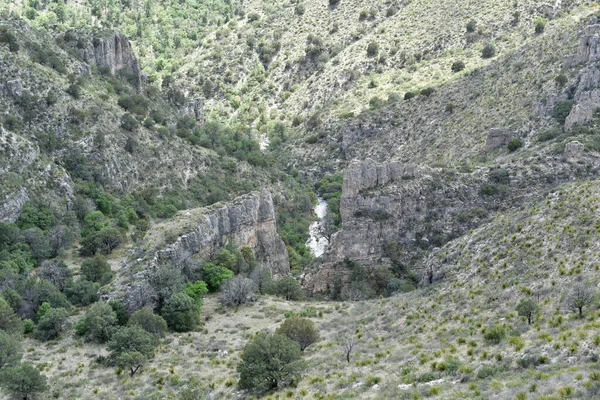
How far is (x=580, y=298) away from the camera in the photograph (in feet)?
92.4

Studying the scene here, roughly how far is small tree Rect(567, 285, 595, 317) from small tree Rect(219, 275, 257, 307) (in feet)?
84.1

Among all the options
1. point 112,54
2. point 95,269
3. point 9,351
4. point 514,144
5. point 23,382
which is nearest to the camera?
point 23,382

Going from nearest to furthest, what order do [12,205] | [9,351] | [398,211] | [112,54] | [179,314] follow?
1. [9,351]
2. [179,314]
3. [12,205]
4. [398,211]
5. [112,54]

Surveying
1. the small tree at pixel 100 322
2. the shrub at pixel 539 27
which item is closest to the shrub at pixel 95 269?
the small tree at pixel 100 322

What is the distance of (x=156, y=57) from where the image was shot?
161 m

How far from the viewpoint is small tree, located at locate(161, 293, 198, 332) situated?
43.8m

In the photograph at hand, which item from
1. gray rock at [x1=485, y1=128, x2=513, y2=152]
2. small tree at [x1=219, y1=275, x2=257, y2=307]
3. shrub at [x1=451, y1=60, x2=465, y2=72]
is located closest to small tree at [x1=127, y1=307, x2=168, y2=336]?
small tree at [x1=219, y1=275, x2=257, y2=307]

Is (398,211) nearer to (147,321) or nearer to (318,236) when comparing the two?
(318,236)

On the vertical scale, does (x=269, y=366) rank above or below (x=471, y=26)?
below

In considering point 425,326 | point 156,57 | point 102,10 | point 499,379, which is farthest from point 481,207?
point 102,10

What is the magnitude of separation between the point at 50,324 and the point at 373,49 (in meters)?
102

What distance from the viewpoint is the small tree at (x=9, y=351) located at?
1388 inches

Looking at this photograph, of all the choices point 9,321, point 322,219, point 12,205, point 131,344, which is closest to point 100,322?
point 131,344

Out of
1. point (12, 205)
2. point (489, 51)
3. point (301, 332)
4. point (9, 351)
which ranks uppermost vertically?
point (489, 51)
